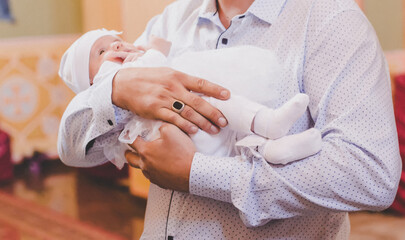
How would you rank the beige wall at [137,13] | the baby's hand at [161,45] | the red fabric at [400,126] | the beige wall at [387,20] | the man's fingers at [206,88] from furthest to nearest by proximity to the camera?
the beige wall at [387,20] → the beige wall at [137,13] → the red fabric at [400,126] → the baby's hand at [161,45] → the man's fingers at [206,88]

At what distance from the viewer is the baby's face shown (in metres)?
1.55

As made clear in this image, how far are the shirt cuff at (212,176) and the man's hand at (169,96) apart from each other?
0.09 metres

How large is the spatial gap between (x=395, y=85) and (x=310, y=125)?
106 inches

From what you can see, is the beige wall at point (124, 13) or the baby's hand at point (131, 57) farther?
the beige wall at point (124, 13)

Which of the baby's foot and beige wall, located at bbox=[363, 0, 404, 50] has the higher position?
the baby's foot

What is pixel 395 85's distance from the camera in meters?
3.73

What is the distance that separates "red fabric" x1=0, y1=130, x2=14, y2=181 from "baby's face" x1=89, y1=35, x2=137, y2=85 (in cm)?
346

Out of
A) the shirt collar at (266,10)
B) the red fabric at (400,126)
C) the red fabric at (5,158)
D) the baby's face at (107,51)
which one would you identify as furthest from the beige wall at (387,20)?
the red fabric at (5,158)

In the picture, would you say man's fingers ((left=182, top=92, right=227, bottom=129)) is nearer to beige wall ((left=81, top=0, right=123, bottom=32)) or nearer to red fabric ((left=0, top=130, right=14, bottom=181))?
beige wall ((left=81, top=0, right=123, bottom=32))

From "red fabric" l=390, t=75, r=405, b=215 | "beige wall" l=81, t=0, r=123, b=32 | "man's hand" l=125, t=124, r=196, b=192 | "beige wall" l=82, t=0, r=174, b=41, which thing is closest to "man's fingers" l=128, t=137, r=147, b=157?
"man's hand" l=125, t=124, r=196, b=192

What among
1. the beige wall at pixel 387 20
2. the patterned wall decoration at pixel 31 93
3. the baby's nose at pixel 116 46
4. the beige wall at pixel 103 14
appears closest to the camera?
the baby's nose at pixel 116 46

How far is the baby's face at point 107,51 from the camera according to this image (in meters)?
1.55

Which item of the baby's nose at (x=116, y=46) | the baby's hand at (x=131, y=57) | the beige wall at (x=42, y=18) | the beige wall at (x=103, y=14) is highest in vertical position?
the baby's hand at (x=131, y=57)

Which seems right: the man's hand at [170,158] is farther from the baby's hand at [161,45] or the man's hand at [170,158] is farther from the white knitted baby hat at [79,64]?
the white knitted baby hat at [79,64]
